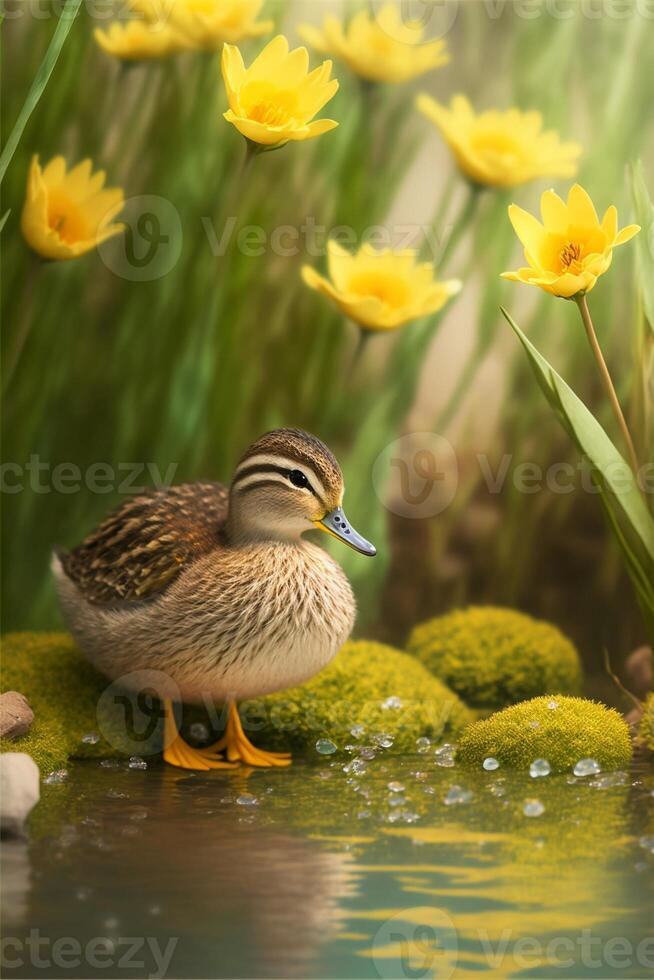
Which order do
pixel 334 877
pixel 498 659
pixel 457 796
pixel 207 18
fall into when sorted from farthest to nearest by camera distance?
pixel 498 659 < pixel 207 18 < pixel 457 796 < pixel 334 877

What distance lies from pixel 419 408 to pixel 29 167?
1.02 m

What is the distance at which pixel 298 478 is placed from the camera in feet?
7.79

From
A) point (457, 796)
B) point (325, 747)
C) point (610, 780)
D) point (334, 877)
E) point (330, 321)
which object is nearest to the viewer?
point (334, 877)

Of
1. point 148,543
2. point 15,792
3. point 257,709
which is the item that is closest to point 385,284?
point 148,543

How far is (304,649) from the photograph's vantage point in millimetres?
2393

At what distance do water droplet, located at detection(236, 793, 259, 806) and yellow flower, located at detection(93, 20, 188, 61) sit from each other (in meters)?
1.59

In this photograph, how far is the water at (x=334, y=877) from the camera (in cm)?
167

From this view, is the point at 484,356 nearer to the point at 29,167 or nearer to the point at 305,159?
the point at 305,159

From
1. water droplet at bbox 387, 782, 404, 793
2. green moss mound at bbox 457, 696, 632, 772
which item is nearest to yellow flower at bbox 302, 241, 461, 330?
green moss mound at bbox 457, 696, 632, 772

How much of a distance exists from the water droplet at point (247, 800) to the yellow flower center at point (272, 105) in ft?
3.86

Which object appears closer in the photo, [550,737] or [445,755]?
[550,737]

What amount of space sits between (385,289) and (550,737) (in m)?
1.01

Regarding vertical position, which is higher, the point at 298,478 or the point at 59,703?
the point at 298,478

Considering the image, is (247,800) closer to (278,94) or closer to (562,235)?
(562,235)
